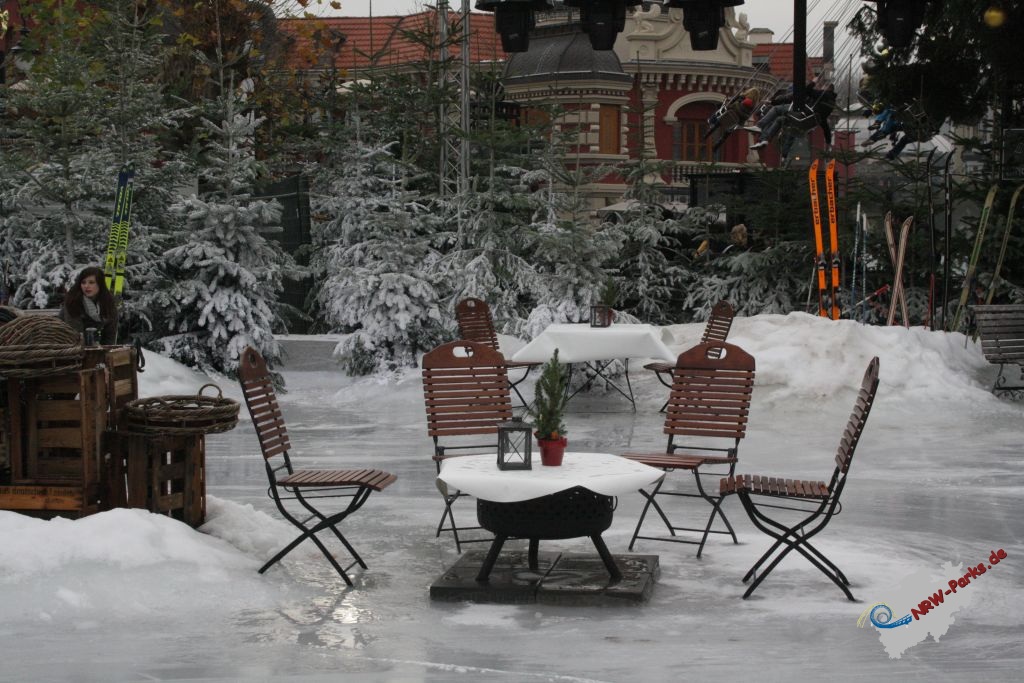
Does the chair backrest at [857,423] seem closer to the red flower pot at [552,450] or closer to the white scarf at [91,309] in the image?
the red flower pot at [552,450]

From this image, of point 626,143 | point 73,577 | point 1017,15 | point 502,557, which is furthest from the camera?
point 626,143

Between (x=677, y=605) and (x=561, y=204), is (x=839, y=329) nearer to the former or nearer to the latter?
(x=561, y=204)

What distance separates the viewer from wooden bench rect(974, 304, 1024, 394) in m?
14.3

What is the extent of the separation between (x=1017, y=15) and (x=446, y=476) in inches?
551

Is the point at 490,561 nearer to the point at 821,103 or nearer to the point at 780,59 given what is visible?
the point at 821,103

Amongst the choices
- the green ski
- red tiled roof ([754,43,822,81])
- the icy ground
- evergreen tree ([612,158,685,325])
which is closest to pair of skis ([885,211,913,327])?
the green ski

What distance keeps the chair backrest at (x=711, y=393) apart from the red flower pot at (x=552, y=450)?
1.65 metres

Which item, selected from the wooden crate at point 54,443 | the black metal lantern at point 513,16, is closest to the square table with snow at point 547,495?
the wooden crate at point 54,443

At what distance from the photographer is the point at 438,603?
6359mm

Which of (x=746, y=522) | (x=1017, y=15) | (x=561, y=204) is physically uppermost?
(x=1017, y=15)

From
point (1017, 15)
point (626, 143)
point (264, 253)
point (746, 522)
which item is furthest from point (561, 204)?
point (626, 143)

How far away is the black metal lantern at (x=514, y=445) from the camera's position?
6.36 m

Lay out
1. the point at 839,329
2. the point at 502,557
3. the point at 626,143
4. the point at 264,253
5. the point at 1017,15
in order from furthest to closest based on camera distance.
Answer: the point at 626,143 < the point at 1017,15 < the point at 264,253 < the point at 839,329 < the point at 502,557

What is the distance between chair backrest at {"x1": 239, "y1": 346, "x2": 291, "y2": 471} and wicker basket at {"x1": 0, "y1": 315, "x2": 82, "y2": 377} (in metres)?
0.84
